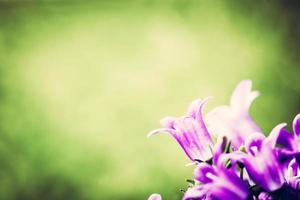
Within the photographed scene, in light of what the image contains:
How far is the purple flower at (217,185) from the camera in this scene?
696 mm

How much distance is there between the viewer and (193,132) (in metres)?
0.83

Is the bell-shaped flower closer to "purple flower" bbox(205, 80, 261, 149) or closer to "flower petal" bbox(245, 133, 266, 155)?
"flower petal" bbox(245, 133, 266, 155)

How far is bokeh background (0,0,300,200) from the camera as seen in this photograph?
10.5 feet

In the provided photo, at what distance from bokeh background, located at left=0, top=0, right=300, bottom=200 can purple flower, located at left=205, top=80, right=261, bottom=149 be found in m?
2.19

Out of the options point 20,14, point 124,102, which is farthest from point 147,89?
point 20,14

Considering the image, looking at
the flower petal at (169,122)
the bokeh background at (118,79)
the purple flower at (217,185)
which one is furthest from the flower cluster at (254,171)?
the bokeh background at (118,79)

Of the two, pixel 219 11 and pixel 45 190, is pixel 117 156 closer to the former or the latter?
pixel 45 190

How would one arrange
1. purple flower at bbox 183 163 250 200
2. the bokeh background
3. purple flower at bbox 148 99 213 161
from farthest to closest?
1. the bokeh background
2. purple flower at bbox 148 99 213 161
3. purple flower at bbox 183 163 250 200

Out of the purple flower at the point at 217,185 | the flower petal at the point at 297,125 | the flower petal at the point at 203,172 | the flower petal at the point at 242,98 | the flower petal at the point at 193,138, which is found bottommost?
the purple flower at the point at 217,185

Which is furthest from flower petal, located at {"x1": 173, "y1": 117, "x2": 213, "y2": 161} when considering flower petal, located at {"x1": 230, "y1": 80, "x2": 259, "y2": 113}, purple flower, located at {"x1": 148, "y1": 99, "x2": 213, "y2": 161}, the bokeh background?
the bokeh background

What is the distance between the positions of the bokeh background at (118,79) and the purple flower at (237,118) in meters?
2.19

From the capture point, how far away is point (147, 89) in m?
3.38

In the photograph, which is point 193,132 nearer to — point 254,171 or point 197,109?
point 197,109

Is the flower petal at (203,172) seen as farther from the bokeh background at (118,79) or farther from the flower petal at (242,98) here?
the bokeh background at (118,79)
